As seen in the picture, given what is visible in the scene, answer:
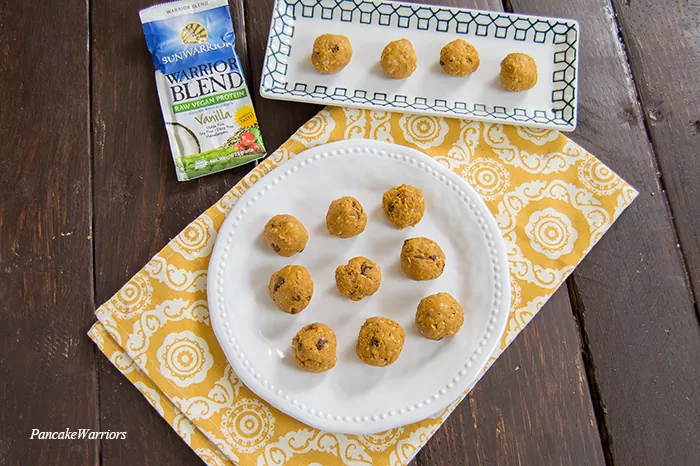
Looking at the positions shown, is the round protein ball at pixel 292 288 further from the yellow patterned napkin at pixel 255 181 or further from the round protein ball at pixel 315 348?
the yellow patterned napkin at pixel 255 181

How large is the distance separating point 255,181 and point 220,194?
8cm

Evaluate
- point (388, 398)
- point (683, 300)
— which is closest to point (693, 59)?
point (683, 300)

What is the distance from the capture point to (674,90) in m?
1.32

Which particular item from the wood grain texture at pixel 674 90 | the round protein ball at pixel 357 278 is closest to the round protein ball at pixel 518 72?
the wood grain texture at pixel 674 90

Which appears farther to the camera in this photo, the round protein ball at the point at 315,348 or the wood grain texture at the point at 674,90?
the wood grain texture at the point at 674,90

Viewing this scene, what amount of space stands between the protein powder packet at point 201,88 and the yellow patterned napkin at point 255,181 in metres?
0.08

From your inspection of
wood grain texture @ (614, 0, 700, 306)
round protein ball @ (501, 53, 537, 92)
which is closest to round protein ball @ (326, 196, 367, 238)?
round protein ball @ (501, 53, 537, 92)

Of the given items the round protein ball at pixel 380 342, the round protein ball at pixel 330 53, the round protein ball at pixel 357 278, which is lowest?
the round protein ball at pixel 380 342

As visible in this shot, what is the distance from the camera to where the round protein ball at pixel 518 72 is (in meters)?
1.22

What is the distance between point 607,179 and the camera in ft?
4.04

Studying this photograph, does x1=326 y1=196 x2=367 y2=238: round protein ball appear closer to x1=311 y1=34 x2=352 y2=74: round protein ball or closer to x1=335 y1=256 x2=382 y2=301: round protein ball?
x1=335 y1=256 x2=382 y2=301: round protein ball

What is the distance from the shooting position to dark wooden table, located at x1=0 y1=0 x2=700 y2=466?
44.6 inches

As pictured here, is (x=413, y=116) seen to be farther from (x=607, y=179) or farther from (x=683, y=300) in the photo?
(x=683, y=300)

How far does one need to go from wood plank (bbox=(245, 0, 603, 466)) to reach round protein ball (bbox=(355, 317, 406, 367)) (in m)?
0.20
